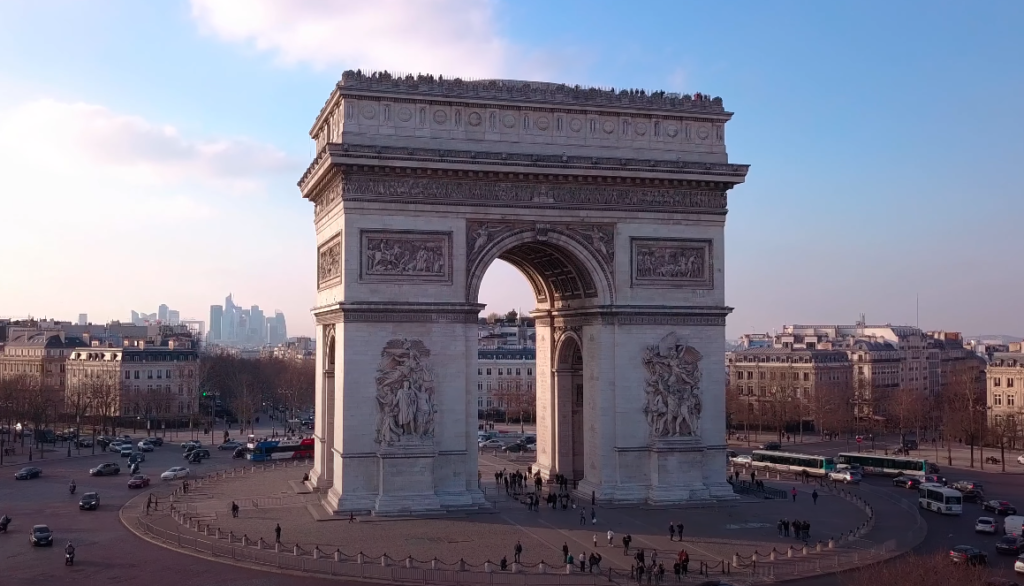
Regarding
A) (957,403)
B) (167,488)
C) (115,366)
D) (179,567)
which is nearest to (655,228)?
(179,567)

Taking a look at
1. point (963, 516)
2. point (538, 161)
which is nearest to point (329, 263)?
point (538, 161)

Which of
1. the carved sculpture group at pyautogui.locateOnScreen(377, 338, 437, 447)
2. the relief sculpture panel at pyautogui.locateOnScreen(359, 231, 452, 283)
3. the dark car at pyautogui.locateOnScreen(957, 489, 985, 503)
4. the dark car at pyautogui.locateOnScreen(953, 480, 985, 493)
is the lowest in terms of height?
the dark car at pyautogui.locateOnScreen(957, 489, 985, 503)

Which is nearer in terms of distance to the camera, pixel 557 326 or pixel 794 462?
pixel 557 326

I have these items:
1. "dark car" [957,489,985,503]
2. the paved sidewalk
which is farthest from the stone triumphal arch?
"dark car" [957,489,985,503]

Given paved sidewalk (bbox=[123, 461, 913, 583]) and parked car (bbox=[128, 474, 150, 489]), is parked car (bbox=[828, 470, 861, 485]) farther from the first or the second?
parked car (bbox=[128, 474, 150, 489])

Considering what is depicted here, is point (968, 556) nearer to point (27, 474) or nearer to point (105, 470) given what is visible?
point (105, 470)

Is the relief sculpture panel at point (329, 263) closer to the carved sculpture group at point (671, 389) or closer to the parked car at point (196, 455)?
the carved sculpture group at point (671, 389)
